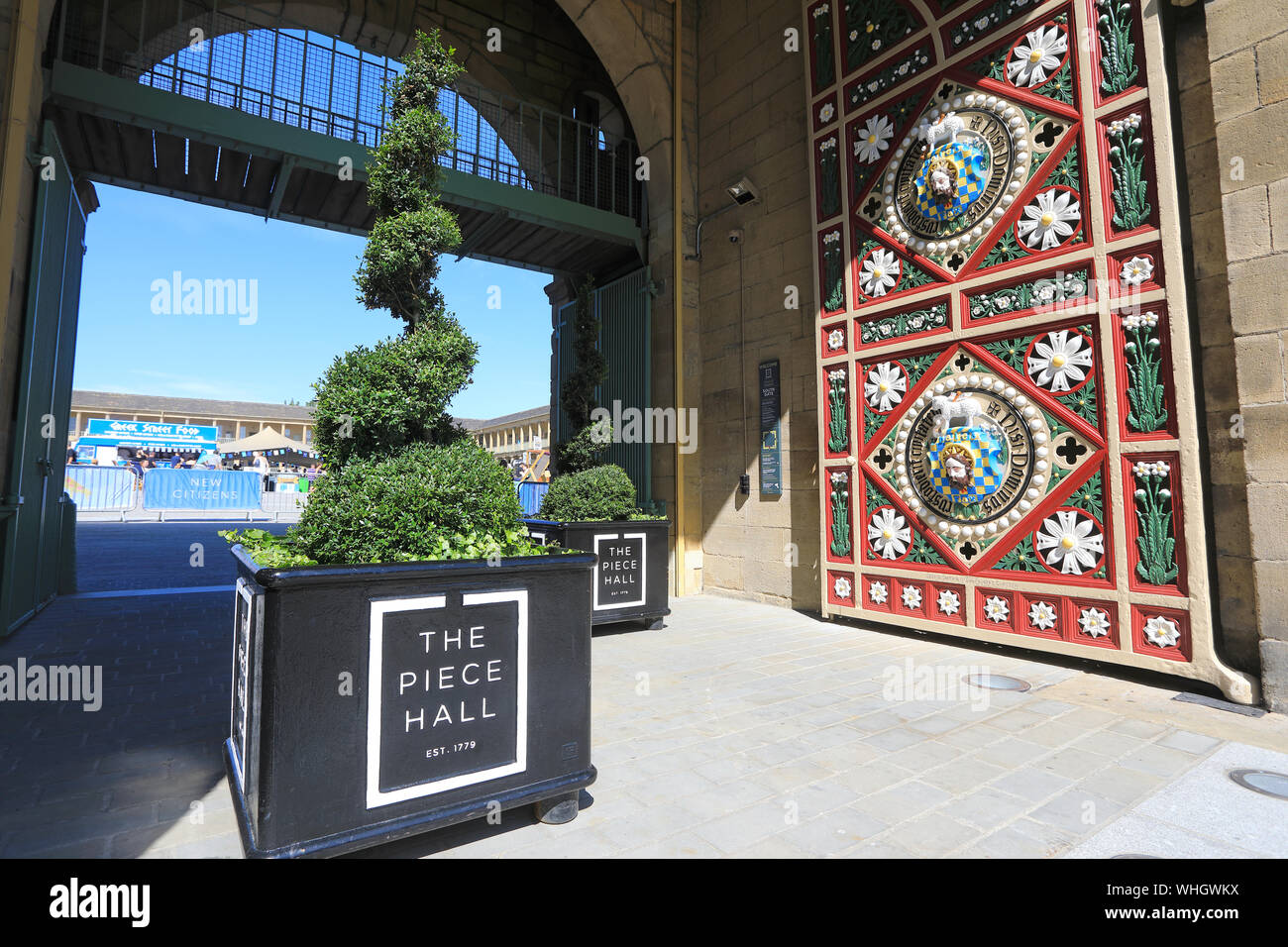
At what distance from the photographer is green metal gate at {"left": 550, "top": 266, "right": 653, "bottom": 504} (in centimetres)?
980

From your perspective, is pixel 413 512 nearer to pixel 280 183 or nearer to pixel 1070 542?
pixel 1070 542

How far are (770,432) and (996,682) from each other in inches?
160

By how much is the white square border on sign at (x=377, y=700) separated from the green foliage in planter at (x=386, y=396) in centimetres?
88

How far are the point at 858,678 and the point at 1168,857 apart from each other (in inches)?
103

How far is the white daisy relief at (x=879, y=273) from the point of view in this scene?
6742 mm

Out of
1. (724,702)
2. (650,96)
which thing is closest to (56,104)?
(650,96)

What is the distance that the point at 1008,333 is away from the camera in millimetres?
5734

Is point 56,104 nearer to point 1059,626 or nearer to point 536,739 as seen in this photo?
point 536,739

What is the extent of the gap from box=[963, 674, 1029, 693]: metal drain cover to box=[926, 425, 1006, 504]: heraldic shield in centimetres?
166

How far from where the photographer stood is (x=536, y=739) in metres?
2.69

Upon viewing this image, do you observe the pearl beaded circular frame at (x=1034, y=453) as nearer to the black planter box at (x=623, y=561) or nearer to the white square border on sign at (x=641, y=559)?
the black planter box at (x=623, y=561)

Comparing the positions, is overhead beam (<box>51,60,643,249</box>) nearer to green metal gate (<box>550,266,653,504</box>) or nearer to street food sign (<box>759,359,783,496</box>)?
green metal gate (<box>550,266,653,504</box>)

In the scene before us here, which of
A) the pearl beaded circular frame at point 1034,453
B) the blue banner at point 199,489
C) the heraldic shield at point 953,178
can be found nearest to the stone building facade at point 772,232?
the pearl beaded circular frame at point 1034,453

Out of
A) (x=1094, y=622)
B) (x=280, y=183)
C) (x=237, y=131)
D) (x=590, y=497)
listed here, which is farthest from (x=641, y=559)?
(x=237, y=131)
